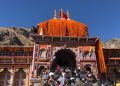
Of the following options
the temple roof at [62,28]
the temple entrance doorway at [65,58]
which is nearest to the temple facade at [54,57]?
the temple entrance doorway at [65,58]

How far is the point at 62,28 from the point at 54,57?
4777mm

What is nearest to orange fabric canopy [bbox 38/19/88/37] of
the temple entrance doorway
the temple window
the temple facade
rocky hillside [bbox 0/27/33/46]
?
the temple facade

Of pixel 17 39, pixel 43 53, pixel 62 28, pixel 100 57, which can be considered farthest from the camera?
pixel 17 39

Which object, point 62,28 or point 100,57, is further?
point 62,28

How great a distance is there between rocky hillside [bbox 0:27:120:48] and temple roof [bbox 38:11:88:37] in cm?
1808

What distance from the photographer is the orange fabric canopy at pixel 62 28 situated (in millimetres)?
29422

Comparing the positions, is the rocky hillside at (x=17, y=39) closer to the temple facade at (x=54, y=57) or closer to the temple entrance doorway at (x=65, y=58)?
the temple facade at (x=54, y=57)

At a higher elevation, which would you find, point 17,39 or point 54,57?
point 17,39

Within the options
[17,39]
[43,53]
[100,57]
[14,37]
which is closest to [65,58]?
[43,53]

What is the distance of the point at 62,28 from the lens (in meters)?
29.6

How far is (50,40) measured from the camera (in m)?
27.2

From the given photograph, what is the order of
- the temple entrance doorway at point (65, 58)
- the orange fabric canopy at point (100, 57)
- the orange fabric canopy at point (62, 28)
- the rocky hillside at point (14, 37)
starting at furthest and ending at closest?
the rocky hillside at point (14, 37), the orange fabric canopy at point (62, 28), the temple entrance doorway at point (65, 58), the orange fabric canopy at point (100, 57)

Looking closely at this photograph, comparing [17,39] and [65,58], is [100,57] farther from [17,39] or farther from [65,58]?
[17,39]

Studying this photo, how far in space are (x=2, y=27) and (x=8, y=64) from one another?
3213 centimetres
